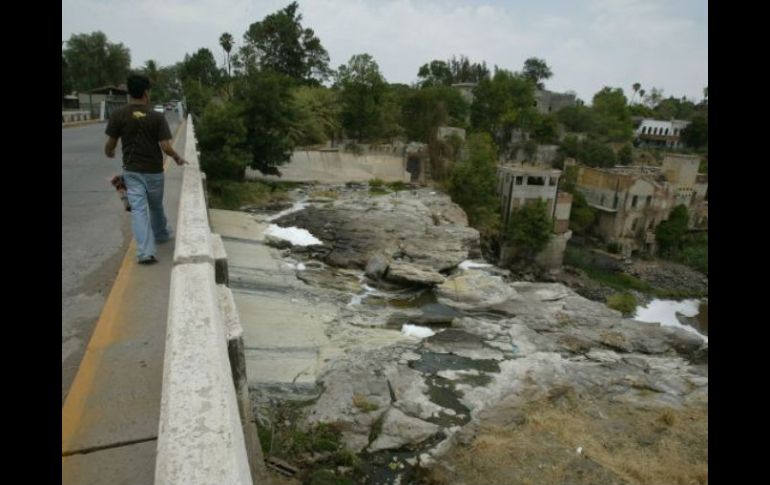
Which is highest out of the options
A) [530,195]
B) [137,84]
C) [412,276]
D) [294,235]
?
[137,84]

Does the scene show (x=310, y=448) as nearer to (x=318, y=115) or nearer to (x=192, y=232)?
(x=192, y=232)

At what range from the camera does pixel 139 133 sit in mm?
4754

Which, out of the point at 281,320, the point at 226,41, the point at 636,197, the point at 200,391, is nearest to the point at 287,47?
the point at 226,41

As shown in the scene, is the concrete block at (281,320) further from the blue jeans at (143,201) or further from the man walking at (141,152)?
the man walking at (141,152)

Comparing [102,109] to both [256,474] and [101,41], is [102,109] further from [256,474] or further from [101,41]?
[256,474]

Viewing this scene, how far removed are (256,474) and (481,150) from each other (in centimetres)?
2930

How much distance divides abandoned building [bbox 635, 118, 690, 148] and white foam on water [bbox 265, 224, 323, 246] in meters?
65.0

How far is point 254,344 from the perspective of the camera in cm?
809

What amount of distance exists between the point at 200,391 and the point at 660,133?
78918 millimetres

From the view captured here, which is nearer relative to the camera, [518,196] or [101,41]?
[518,196]

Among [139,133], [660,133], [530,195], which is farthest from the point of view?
[660,133]
